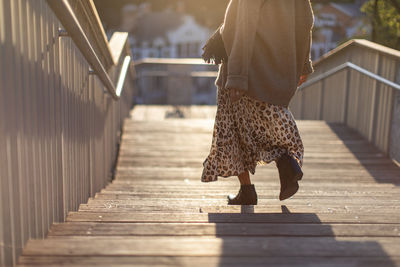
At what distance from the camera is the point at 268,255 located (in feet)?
4.86

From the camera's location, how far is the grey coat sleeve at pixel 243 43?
2.27 meters

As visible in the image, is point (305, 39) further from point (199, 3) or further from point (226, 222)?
point (199, 3)

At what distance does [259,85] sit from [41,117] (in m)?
1.13

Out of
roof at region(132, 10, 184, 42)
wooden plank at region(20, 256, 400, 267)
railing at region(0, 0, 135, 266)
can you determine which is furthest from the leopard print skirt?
roof at region(132, 10, 184, 42)

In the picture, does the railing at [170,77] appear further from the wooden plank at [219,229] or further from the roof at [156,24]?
the roof at [156,24]

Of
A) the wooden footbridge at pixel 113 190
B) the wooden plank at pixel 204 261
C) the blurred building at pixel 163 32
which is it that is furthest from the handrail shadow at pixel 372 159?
the blurred building at pixel 163 32

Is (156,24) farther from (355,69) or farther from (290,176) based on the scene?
(290,176)

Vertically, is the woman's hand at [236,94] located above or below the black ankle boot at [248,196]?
above

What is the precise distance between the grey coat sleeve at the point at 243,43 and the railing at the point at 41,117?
737 mm

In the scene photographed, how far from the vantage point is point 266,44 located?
2344 mm

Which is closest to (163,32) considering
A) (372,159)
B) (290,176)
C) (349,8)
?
(349,8)

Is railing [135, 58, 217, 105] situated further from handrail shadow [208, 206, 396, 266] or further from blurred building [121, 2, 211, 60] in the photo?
blurred building [121, 2, 211, 60]

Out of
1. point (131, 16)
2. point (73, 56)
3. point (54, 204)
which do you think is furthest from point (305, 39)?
point (131, 16)

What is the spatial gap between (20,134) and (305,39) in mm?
1568
